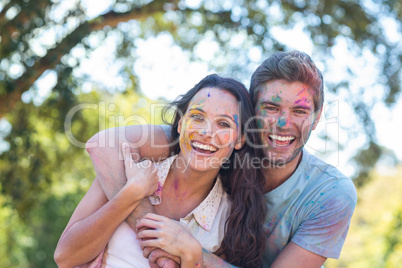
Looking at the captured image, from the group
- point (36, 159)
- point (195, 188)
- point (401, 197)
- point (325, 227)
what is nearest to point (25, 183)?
point (36, 159)

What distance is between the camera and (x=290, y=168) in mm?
3037

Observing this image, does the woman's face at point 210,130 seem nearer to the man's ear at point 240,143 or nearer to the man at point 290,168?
the man's ear at point 240,143

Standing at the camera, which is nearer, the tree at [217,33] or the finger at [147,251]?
the finger at [147,251]

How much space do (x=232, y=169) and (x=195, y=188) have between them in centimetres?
33

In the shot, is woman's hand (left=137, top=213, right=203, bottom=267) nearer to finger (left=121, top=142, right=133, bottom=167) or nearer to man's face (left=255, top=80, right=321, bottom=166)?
finger (left=121, top=142, right=133, bottom=167)

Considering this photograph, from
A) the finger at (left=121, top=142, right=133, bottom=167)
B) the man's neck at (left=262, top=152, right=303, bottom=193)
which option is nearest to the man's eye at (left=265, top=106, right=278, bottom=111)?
the man's neck at (left=262, top=152, right=303, bottom=193)

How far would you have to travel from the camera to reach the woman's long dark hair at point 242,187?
2.76m

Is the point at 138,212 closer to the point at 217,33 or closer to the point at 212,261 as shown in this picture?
the point at 212,261

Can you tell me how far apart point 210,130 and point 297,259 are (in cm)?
104

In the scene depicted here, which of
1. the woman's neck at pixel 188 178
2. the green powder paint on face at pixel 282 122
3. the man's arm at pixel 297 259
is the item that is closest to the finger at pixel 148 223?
the woman's neck at pixel 188 178

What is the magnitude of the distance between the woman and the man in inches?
4.3

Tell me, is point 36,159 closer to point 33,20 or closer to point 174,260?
point 33,20

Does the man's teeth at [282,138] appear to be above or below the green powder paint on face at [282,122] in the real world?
below

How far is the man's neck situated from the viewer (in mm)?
3033
